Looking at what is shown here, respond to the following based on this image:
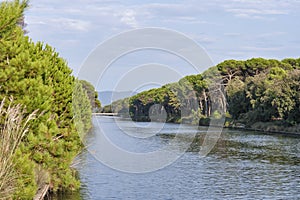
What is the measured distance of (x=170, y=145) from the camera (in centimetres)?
3950

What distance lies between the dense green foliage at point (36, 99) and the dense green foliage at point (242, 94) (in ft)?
128

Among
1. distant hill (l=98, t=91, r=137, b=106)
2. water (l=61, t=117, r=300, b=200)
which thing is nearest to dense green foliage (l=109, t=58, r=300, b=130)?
water (l=61, t=117, r=300, b=200)

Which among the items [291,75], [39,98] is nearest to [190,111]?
[291,75]

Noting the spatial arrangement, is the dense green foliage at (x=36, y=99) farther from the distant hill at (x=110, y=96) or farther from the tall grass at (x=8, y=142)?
the distant hill at (x=110, y=96)

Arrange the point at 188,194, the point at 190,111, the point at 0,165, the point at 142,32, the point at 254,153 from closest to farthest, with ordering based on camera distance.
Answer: the point at 0,165
the point at 188,194
the point at 142,32
the point at 254,153
the point at 190,111

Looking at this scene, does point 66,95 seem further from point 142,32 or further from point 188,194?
point 142,32

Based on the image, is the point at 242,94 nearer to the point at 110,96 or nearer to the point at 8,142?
the point at 110,96

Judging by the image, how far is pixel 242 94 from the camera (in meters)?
67.1

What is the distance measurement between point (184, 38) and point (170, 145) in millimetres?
11950

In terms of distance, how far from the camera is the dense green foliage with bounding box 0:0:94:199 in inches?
395

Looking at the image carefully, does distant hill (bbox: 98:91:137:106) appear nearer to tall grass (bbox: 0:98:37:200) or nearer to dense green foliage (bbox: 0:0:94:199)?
dense green foliage (bbox: 0:0:94:199)

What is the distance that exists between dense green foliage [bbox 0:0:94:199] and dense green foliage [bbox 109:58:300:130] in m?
39.0

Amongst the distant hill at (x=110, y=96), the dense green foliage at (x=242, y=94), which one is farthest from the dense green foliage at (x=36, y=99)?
the dense green foliage at (x=242, y=94)

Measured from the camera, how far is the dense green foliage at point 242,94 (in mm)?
53781
